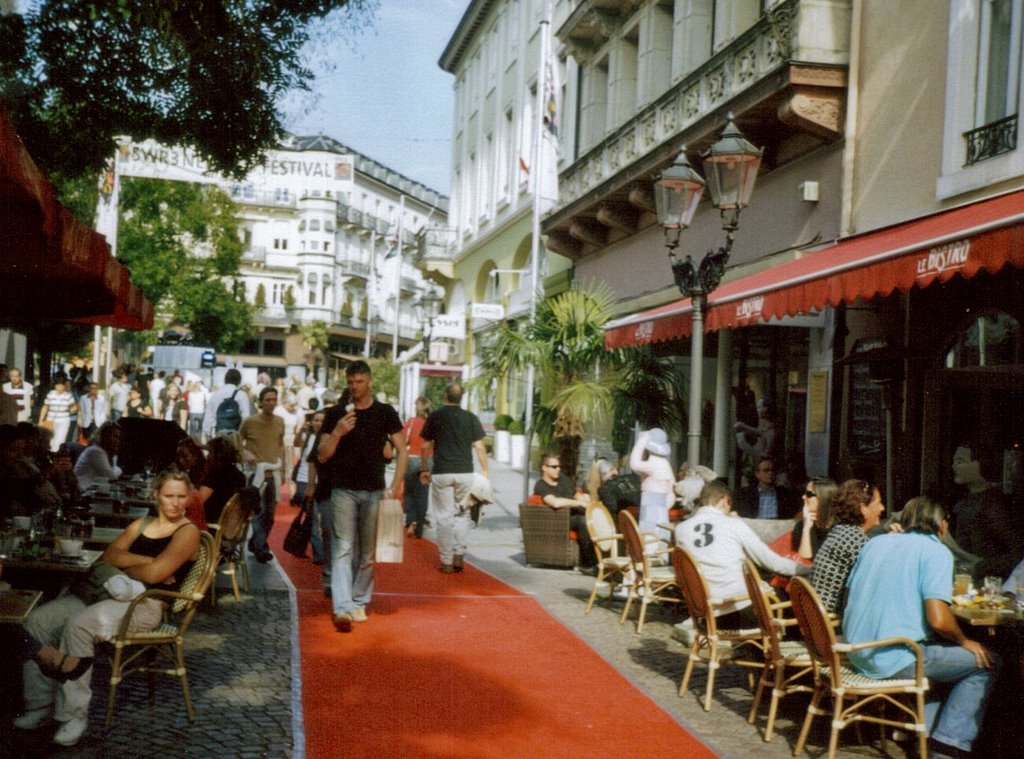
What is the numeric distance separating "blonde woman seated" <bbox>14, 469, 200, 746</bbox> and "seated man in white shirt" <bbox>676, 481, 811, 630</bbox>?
330 centimetres

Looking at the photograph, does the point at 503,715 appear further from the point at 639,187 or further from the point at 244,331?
the point at 244,331

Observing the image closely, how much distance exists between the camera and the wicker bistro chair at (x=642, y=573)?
9.78 meters

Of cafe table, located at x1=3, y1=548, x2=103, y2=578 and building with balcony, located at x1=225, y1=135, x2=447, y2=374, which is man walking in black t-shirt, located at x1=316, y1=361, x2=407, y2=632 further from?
building with balcony, located at x1=225, y1=135, x2=447, y2=374

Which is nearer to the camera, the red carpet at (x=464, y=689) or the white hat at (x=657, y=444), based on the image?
the red carpet at (x=464, y=689)

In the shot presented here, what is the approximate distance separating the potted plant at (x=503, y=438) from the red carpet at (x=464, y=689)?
19.9m

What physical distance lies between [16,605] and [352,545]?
13.6 ft

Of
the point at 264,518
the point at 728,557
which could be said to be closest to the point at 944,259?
the point at 728,557

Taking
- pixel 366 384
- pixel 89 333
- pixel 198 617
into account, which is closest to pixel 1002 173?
pixel 366 384

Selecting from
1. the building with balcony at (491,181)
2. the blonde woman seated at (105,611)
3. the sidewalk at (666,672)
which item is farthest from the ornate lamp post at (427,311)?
the blonde woman seated at (105,611)

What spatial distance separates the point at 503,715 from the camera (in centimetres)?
700

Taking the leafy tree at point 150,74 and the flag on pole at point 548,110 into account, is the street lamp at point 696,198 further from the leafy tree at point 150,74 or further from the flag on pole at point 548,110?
the flag on pole at point 548,110

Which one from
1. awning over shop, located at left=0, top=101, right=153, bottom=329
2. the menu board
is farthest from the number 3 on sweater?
the menu board

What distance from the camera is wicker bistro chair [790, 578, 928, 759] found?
6.05 metres

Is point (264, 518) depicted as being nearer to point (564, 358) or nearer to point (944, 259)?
point (564, 358)
